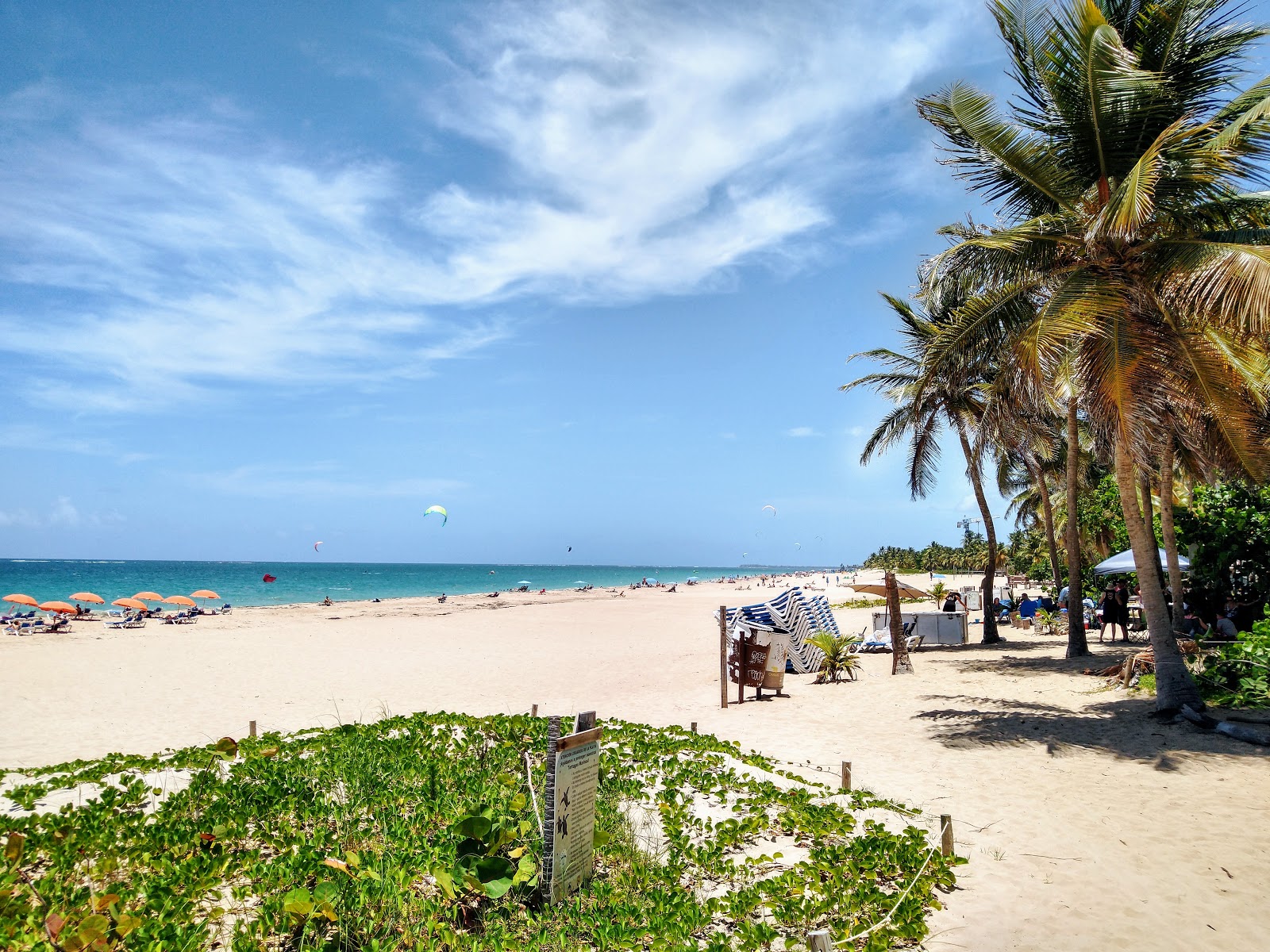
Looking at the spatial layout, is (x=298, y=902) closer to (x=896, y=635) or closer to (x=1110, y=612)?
(x=896, y=635)

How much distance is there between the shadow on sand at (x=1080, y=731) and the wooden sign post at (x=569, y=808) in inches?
243

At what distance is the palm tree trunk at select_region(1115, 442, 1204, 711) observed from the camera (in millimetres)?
8930

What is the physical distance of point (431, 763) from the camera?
5.84 metres

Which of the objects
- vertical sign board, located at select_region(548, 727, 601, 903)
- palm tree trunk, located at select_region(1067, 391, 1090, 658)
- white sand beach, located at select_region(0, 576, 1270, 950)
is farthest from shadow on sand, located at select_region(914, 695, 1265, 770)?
vertical sign board, located at select_region(548, 727, 601, 903)

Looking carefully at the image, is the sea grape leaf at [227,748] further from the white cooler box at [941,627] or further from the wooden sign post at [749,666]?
the white cooler box at [941,627]

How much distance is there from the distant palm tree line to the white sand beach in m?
2.49

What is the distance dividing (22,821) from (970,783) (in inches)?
307

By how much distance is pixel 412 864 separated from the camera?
4.04 m

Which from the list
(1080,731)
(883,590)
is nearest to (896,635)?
(1080,731)

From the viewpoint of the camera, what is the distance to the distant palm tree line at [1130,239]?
26.6 feet

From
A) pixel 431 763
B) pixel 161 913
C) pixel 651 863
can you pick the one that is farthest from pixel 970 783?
pixel 161 913

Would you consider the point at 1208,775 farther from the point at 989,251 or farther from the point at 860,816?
the point at 989,251

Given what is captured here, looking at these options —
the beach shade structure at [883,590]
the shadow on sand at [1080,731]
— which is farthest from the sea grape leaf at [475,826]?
the beach shade structure at [883,590]

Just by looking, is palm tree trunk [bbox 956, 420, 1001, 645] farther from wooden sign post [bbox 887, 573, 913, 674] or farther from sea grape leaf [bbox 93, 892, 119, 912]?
sea grape leaf [bbox 93, 892, 119, 912]
